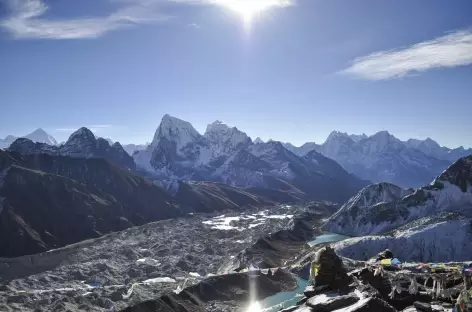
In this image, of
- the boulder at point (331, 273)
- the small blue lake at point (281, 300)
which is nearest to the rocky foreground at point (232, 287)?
the boulder at point (331, 273)

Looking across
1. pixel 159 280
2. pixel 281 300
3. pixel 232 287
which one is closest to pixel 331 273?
pixel 281 300

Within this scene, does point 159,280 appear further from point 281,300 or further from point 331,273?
point 331,273

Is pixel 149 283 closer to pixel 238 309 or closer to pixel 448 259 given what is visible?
pixel 238 309

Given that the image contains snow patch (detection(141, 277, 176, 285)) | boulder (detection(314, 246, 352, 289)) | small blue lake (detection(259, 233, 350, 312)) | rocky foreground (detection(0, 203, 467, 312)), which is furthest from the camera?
snow patch (detection(141, 277, 176, 285))

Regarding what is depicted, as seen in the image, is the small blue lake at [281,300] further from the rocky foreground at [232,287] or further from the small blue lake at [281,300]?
the rocky foreground at [232,287]

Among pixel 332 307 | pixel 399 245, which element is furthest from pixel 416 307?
pixel 399 245

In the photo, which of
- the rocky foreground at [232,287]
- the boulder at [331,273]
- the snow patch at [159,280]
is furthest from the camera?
the snow patch at [159,280]

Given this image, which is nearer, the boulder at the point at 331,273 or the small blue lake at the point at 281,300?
the boulder at the point at 331,273

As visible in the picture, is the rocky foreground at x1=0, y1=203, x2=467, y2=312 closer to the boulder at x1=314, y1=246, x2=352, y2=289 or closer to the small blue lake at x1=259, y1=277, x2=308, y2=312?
the boulder at x1=314, y1=246, x2=352, y2=289

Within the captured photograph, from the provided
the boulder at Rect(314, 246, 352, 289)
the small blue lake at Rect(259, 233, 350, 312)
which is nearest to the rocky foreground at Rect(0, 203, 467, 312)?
the boulder at Rect(314, 246, 352, 289)

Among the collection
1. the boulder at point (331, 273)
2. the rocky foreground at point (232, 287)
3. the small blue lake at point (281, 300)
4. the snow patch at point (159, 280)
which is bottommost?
the small blue lake at point (281, 300)

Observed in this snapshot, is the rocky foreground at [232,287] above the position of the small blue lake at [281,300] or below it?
above
